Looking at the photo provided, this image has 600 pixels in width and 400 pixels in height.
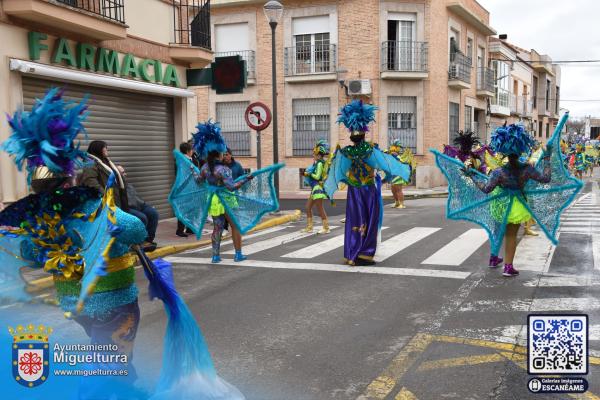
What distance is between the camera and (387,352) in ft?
14.9

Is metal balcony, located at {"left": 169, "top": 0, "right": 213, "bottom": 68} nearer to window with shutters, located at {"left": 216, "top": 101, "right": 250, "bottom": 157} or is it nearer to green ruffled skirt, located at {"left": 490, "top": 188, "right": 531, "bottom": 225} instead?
green ruffled skirt, located at {"left": 490, "top": 188, "right": 531, "bottom": 225}

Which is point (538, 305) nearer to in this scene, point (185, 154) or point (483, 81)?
point (185, 154)

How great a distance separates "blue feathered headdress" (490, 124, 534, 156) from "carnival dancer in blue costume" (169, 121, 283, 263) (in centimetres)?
301

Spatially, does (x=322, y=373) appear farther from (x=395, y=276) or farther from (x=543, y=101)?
(x=543, y=101)

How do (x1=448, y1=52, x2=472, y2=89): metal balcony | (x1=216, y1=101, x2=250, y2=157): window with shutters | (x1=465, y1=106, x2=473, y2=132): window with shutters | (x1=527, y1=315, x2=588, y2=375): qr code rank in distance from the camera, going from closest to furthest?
(x1=527, y1=315, x2=588, y2=375): qr code, (x1=216, y1=101, x2=250, y2=157): window with shutters, (x1=448, y1=52, x2=472, y2=89): metal balcony, (x1=465, y1=106, x2=473, y2=132): window with shutters

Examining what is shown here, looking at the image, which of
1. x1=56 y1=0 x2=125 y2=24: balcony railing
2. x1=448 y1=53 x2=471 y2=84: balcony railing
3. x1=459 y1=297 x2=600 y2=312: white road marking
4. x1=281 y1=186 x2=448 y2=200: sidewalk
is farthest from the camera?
x1=448 y1=53 x2=471 y2=84: balcony railing

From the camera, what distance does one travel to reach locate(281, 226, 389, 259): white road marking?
8875mm

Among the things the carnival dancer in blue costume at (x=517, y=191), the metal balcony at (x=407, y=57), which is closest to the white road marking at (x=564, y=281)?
the carnival dancer in blue costume at (x=517, y=191)

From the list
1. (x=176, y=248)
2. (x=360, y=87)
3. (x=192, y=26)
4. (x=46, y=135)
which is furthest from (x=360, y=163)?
(x=360, y=87)

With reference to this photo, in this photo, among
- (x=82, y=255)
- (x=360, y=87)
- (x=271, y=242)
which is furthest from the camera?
(x=360, y=87)

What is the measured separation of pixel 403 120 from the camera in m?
23.9

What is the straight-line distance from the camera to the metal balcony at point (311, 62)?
76.6ft

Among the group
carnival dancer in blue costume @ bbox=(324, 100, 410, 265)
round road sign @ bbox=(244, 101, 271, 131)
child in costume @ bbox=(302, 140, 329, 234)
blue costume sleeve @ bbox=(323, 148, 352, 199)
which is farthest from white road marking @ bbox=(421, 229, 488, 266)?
round road sign @ bbox=(244, 101, 271, 131)

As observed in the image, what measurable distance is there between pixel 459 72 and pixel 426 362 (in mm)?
23986
